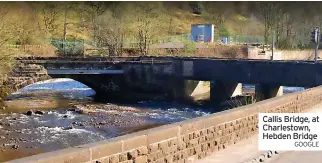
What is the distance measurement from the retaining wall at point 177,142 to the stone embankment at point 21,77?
25005 mm

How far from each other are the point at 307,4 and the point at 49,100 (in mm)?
63117

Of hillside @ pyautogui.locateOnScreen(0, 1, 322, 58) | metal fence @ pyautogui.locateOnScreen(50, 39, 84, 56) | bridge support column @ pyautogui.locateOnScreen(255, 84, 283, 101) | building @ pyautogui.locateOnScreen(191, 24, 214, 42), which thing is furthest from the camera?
building @ pyautogui.locateOnScreen(191, 24, 214, 42)

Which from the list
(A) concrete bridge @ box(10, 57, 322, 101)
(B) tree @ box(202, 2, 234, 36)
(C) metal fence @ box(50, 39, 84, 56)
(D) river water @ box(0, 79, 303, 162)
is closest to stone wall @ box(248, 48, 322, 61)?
(C) metal fence @ box(50, 39, 84, 56)

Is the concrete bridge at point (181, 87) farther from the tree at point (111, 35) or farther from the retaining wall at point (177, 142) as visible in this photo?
the tree at point (111, 35)

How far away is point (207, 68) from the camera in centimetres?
3900

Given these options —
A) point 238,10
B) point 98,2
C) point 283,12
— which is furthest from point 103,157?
point 238,10

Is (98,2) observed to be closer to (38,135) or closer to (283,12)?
(283,12)

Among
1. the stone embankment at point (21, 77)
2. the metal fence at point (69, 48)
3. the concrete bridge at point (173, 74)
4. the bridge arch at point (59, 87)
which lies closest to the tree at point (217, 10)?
the metal fence at point (69, 48)

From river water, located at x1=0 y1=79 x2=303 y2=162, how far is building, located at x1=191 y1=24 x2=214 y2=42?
30589 mm

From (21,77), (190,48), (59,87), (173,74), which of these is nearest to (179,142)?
(21,77)

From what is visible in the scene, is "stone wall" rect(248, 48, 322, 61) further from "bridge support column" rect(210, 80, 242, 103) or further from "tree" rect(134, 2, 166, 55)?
"bridge support column" rect(210, 80, 242, 103)

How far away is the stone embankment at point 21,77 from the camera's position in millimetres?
35781

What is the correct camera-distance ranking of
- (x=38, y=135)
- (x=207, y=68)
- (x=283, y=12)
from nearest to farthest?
(x=38, y=135)
(x=207, y=68)
(x=283, y=12)

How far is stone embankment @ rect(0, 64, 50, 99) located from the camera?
35781 mm
